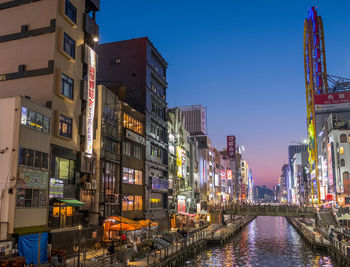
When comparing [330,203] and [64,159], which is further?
[330,203]

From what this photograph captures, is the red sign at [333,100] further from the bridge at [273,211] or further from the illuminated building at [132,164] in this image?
the illuminated building at [132,164]

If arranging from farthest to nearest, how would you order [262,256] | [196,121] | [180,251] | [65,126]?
[196,121] → [262,256] → [180,251] → [65,126]

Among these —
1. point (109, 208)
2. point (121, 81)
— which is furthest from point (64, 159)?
point (121, 81)

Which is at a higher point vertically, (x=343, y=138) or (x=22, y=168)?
(x=343, y=138)

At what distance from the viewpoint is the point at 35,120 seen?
34.4 meters

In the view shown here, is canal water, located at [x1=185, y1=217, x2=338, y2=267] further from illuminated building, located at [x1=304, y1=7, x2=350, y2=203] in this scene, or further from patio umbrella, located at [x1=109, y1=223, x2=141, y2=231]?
illuminated building, located at [x1=304, y1=7, x2=350, y2=203]

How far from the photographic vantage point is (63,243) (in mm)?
36344

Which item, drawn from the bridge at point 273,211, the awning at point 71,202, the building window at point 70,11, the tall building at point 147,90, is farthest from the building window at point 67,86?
the bridge at point 273,211

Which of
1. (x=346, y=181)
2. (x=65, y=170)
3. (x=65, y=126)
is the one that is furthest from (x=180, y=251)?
(x=346, y=181)

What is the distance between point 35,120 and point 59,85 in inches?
239

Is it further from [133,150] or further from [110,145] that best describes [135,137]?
[110,145]

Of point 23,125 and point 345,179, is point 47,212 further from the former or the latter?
point 345,179

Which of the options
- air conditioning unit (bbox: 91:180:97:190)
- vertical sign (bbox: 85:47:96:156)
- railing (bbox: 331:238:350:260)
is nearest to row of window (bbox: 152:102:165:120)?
vertical sign (bbox: 85:47:96:156)

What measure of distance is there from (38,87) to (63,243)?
16.0 m
